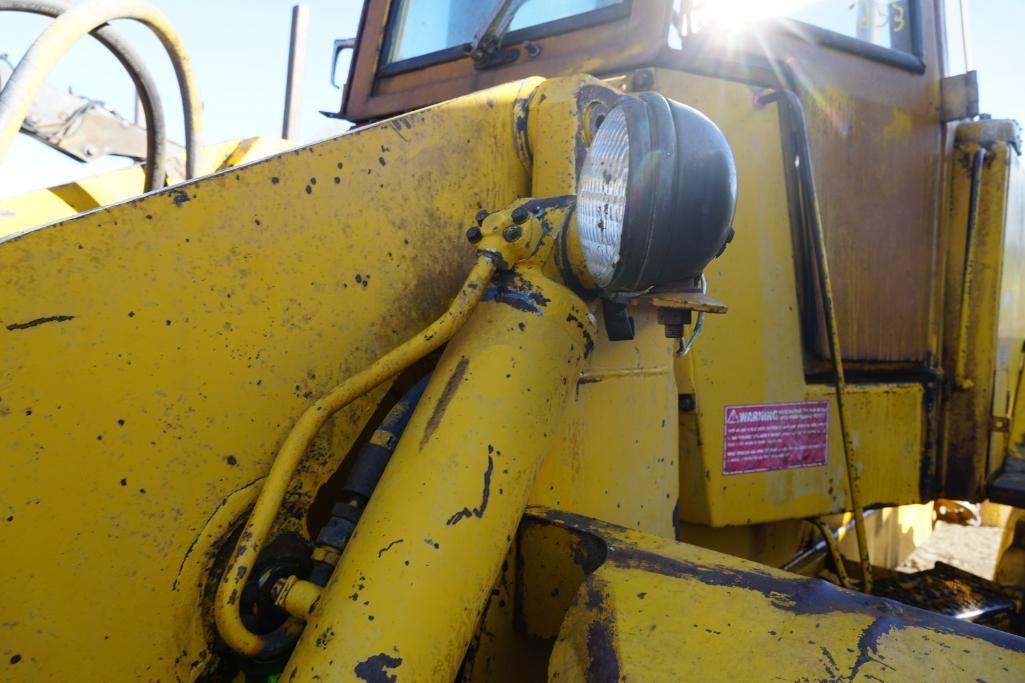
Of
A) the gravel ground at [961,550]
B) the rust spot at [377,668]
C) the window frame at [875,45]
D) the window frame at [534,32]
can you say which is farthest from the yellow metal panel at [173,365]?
the gravel ground at [961,550]

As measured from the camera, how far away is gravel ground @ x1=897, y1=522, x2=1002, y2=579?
466 cm

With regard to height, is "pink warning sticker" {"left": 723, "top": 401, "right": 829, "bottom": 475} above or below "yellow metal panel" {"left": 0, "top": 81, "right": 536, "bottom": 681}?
below

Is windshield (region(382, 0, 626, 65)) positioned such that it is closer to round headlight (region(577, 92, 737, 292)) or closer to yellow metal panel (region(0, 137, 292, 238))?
yellow metal panel (region(0, 137, 292, 238))

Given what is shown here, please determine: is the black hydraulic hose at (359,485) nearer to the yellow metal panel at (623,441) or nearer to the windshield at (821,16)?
the yellow metal panel at (623,441)

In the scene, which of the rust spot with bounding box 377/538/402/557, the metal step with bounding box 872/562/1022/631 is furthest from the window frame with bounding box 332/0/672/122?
the metal step with bounding box 872/562/1022/631

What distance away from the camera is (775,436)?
1774mm

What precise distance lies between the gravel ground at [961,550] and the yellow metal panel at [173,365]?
14.2 feet

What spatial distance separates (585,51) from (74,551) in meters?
1.48

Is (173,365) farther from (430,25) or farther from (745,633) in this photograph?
(430,25)

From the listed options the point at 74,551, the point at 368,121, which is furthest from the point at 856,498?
the point at 368,121

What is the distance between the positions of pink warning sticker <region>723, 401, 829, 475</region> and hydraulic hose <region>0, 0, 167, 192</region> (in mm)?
1587

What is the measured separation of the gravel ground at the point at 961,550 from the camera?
15.3 feet

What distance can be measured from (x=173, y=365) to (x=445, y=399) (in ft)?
1.10

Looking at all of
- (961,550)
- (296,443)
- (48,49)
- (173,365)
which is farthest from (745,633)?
(961,550)
